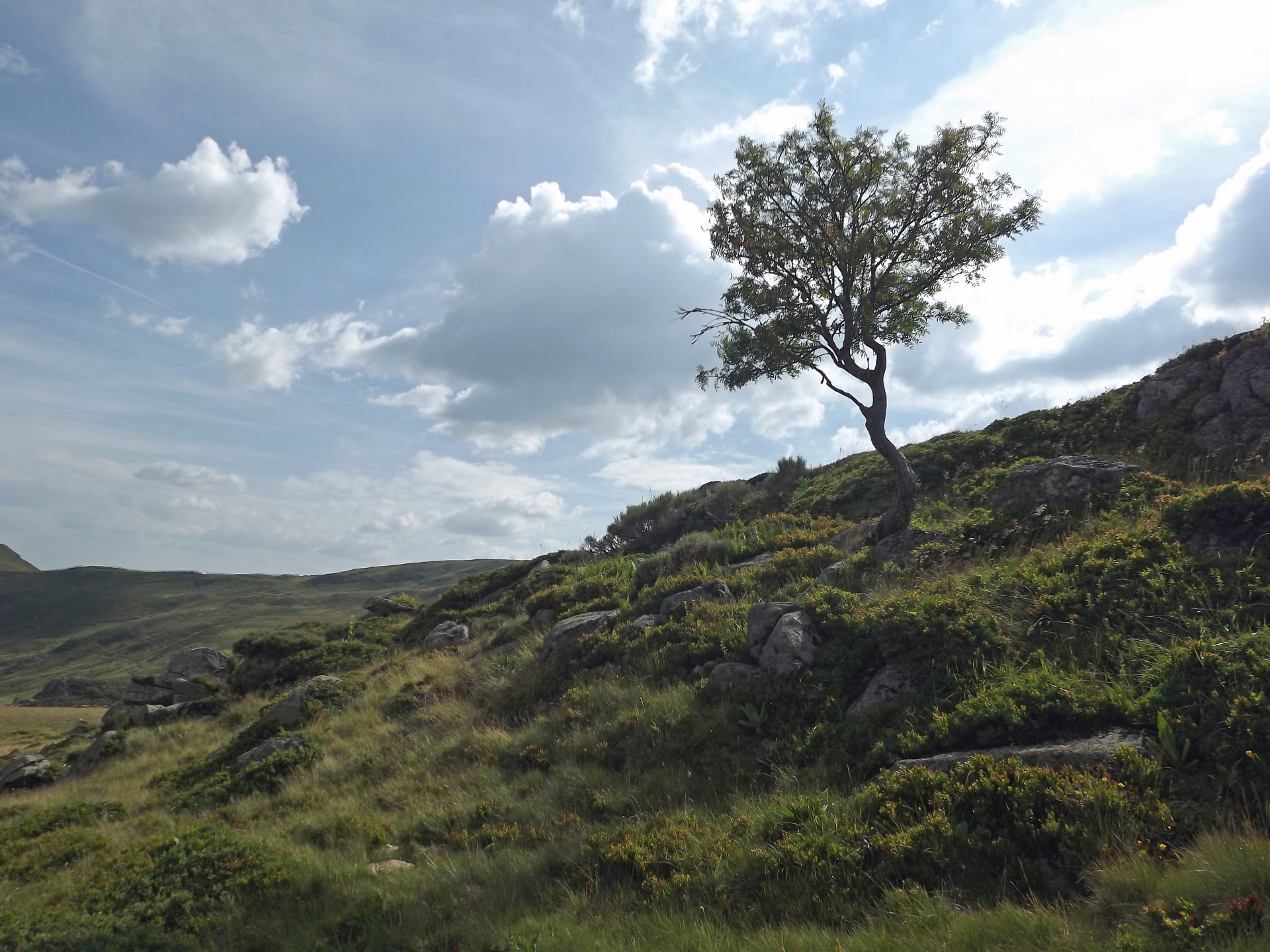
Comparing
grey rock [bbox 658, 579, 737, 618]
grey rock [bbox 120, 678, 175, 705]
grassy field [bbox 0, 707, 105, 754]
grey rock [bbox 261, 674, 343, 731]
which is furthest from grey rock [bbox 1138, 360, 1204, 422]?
grassy field [bbox 0, 707, 105, 754]

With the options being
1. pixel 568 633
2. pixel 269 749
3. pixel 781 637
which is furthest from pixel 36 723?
pixel 781 637

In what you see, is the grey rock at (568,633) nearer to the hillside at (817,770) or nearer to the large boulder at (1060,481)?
the hillside at (817,770)

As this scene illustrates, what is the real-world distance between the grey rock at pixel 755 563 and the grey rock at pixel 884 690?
19.9ft

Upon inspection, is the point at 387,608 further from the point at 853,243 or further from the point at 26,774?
the point at 853,243

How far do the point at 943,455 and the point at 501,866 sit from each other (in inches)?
673

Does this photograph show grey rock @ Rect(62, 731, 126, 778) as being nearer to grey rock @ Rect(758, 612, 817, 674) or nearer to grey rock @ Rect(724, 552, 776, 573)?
grey rock @ Rect(724, 552, 776, 573)

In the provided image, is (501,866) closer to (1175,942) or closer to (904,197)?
(1175,942)

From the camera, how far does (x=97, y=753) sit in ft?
62.1

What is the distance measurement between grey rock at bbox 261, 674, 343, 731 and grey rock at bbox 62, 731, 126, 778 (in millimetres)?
5580

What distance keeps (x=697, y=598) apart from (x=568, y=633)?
2.98 metres

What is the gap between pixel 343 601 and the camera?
199125 millimetres

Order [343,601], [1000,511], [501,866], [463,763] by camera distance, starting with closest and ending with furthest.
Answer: [501,866], [463,763], [1000,511], [343,601]

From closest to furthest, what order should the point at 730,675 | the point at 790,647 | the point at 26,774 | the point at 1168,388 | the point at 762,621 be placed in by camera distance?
the point at 790,647 < the point at 730,675 < the point at 762,621 < the point at 1168,388 < the point at 26,774

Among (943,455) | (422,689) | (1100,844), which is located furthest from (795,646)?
(943,455)
